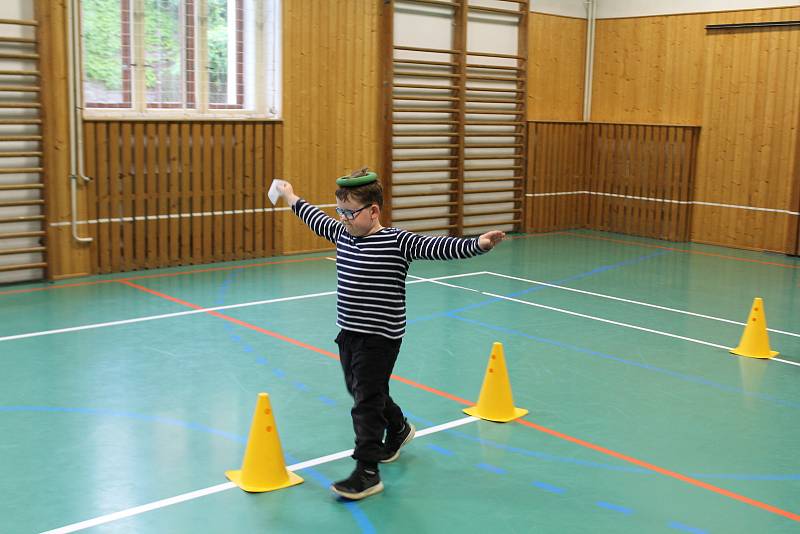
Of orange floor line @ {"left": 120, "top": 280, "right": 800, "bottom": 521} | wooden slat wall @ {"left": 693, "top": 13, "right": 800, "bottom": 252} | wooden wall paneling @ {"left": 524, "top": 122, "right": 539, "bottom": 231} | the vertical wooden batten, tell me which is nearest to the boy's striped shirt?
orange floor line @ {"left": 120, "top": 280, "right": 800, "bottom": 521}

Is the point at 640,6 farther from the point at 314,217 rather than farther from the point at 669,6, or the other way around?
the point at 314,217

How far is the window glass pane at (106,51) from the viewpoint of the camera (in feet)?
31.8

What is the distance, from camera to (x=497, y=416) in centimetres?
548

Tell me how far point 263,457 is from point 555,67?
1188 centimetres

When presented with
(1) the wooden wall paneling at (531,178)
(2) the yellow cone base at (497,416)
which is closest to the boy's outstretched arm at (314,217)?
(2) the yellow cone base at (497,416)

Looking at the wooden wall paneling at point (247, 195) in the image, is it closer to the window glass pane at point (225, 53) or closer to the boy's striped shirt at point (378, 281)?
the window glass pane at point (225, 53)

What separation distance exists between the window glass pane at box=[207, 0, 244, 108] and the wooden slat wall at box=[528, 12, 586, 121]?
17.9ft

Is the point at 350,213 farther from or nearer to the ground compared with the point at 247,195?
farther from the ground

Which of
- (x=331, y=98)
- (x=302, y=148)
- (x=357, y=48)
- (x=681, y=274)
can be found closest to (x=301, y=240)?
(x=302, y=148)

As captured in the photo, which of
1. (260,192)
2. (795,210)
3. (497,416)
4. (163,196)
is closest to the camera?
(497,416)

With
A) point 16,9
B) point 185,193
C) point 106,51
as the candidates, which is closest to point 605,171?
point 185,193

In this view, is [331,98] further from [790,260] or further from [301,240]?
[790,260]

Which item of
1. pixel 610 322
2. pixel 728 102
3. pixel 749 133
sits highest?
pixel 728 102

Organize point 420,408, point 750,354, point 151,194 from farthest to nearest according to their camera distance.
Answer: point 151,194, point 750,354, point 420,408
